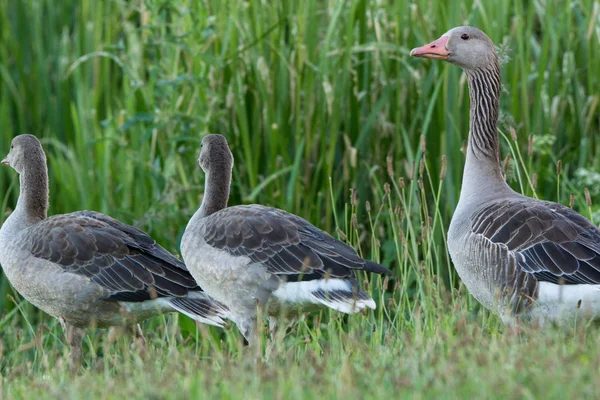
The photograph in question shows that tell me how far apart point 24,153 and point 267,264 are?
2.24m

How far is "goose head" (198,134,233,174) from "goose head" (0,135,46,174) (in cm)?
123

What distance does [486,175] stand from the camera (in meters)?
6.29

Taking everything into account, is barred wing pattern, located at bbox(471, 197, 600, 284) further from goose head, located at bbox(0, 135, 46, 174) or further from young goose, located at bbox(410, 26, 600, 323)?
goose head, located at bbox(0, 135, 46, 174)

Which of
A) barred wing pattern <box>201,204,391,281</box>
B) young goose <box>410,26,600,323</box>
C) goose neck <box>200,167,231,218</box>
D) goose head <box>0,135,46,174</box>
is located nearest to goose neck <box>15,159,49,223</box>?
goose head <box>0,135,46,174</box>

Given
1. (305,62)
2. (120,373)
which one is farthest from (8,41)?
(120,373)

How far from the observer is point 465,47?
6.51 m

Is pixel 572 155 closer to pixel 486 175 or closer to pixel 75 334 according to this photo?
pixel 486 175

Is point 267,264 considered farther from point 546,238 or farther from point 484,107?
point 484,107

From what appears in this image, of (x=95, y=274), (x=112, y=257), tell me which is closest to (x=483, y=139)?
(x=112, y=257)

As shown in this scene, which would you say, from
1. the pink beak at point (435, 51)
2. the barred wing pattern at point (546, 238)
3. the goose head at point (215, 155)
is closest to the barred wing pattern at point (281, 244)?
the goose head at point (215, 155)

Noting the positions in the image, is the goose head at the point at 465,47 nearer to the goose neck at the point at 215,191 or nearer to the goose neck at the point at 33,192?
the goose neck at the point at 215,191

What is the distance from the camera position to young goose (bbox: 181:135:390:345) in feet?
18.8

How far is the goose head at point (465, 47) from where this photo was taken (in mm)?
6492

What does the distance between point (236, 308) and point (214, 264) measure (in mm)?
309
